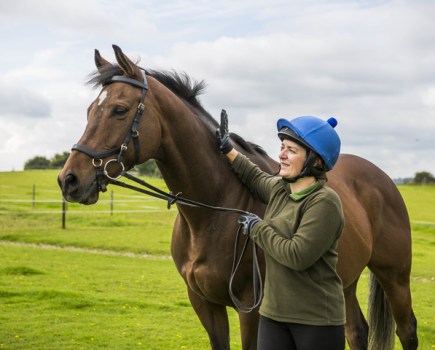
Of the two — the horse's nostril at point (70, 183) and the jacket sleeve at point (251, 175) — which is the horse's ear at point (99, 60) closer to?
the horse's nostril at point (70, 183)

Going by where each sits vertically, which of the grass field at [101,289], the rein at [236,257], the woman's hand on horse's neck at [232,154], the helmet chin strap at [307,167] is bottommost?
the grass field at [101,289]

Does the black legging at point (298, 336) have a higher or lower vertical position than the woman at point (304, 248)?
lower

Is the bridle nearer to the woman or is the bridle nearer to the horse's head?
the horse's head

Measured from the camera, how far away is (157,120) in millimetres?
3803

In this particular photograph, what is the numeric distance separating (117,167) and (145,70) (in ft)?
2.85

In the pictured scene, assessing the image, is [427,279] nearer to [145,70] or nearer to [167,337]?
[167,337]

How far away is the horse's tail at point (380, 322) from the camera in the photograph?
6137 mm

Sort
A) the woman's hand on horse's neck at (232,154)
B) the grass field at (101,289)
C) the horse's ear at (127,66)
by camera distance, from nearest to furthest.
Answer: the horse's ear at (127,66), the woman's hand on horse's neck at (232,154), the grass field at (101,289)

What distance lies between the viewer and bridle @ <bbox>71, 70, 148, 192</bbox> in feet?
11.5

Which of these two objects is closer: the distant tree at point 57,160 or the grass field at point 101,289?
the grass field at point 101,289

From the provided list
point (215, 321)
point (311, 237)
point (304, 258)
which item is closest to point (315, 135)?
point (311, 237)

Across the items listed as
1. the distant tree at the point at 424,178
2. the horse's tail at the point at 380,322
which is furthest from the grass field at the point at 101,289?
the distant tree at the point at 424,178

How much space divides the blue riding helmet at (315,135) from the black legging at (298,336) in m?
0.87

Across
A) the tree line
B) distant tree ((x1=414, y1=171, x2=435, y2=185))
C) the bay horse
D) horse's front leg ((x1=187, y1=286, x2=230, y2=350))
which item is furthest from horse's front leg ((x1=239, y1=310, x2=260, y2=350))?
distant tree ((x1=414, y1=171, x2=435, y2=185))
